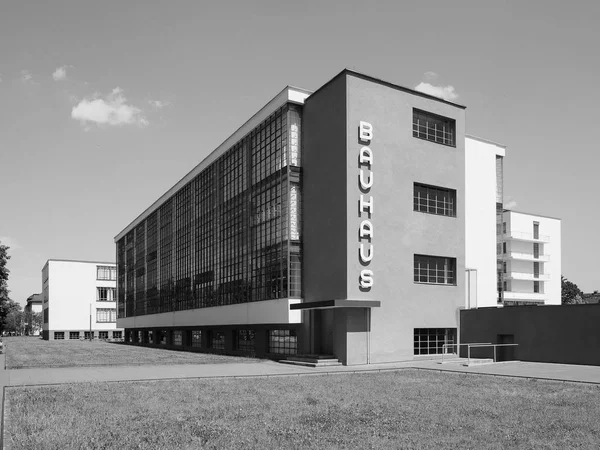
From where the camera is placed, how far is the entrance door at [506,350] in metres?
37.5

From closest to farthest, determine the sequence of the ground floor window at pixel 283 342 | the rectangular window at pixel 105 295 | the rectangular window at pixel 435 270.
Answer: the rectangular window at pixel 435 270 < the ground floor window at pixel 283 342 < the rectangular window at pixel 105 295

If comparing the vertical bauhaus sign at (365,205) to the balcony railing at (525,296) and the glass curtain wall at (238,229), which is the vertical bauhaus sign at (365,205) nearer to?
the glass curtain wall at (238,229)

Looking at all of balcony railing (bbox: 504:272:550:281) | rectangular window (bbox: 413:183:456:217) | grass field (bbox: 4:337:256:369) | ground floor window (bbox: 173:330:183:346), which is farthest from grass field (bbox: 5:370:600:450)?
balcony railing (bbox: 504:272:550:281)

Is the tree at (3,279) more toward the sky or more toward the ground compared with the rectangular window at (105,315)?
more toward the sky

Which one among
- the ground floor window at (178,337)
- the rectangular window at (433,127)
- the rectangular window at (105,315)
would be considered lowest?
the rectangular window at (105,315)

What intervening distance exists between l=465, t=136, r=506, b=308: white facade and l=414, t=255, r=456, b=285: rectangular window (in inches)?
156

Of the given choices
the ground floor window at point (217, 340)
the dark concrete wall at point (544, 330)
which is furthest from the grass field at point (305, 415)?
the ground floor window at point (217, 340)

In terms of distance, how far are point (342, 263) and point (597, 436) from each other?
74.5 feet

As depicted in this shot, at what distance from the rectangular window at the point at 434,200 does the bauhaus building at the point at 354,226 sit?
0.08 m

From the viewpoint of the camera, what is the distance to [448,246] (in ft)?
132

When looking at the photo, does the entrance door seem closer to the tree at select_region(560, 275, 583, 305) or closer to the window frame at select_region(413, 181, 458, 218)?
the window frame at select_region(413, 181, 458, 218)

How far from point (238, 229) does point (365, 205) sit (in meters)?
15.2

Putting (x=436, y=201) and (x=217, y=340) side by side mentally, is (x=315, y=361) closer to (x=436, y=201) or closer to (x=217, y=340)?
(x=436, y=201)

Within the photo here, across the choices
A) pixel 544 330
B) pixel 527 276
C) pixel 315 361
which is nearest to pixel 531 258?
pixel 527 276
